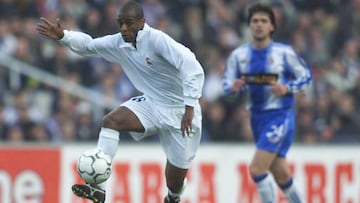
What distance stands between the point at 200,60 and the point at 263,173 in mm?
6151

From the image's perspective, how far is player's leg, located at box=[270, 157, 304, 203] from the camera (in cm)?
1437

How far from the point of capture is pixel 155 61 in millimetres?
12008

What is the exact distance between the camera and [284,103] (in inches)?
567

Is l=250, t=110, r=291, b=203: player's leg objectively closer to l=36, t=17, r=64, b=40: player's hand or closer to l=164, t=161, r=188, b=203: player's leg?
l=164, t=161, r=188, b=203: player's leg

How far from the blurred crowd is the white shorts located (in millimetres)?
5191

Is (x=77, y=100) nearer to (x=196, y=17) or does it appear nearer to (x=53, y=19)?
(x=53, y=19)

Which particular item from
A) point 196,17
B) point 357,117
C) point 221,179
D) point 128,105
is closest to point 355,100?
point 357,117

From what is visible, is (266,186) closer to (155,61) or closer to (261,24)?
(261,24)

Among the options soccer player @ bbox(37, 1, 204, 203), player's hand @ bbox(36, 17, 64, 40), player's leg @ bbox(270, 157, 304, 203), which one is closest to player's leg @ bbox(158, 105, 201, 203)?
soccer player @ bbox(37, 1, 204, 203)

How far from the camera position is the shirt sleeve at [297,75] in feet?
46.4

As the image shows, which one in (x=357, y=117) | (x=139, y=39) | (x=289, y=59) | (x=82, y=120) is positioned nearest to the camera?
(x=139, y=39)

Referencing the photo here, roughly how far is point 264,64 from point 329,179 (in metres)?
3.03

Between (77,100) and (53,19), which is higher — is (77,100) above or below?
below

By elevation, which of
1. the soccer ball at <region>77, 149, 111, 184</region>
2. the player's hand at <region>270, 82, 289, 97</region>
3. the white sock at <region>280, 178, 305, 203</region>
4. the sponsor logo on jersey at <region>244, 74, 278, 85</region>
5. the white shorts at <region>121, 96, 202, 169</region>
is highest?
the sponsor logo on jersey at <region>244, 74, 278, 85</region>
